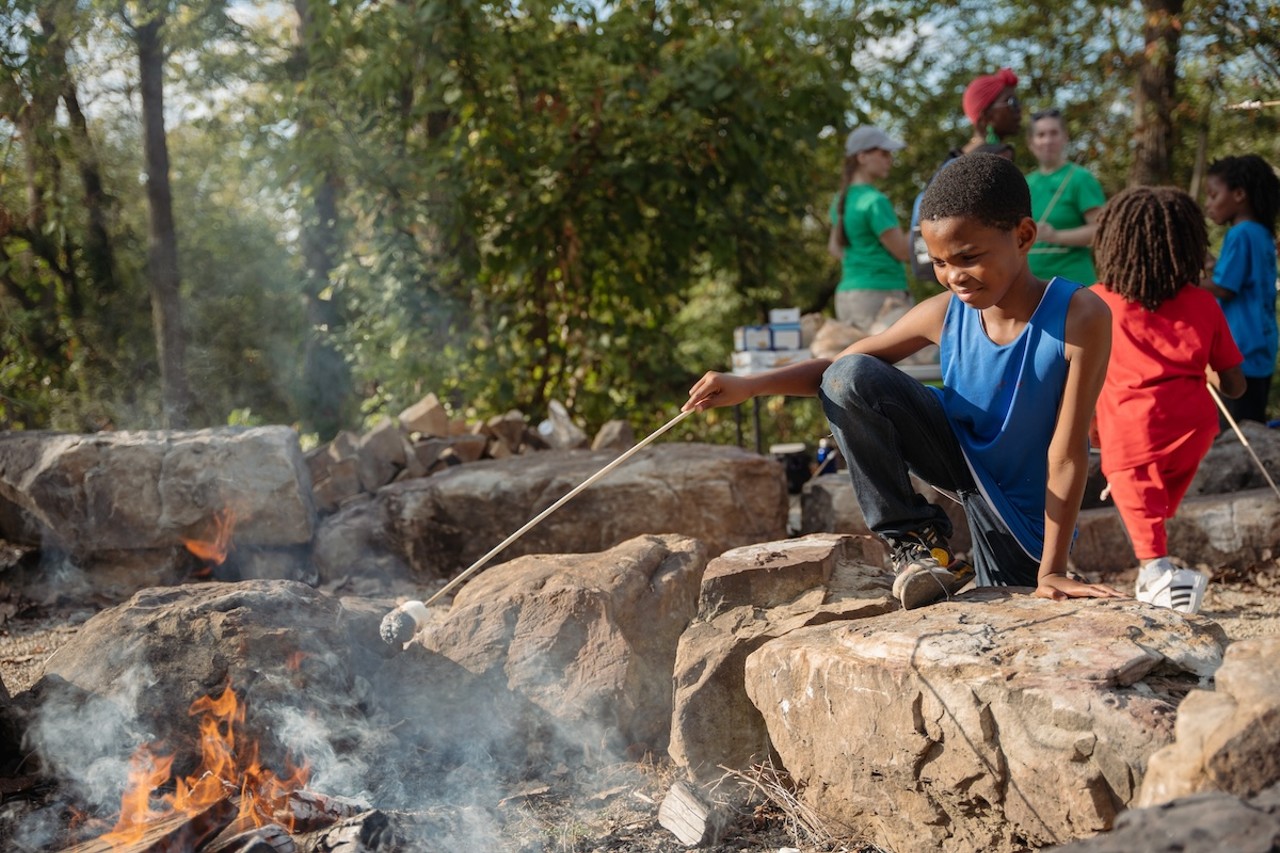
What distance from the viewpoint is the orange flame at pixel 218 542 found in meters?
5.26

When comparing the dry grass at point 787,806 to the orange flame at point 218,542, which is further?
the orange flame at point 218,542

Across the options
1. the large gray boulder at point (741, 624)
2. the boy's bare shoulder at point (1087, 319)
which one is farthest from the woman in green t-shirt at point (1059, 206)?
the large gray boulder at point (741, 624)

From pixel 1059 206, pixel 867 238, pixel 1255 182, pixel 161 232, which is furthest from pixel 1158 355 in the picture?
pixel 161 232

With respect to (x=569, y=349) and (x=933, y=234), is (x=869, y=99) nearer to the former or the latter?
(x=569, y=349)

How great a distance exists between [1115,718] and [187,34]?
8.45 meters

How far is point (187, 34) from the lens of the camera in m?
8.41

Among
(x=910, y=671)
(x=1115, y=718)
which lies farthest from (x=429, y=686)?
(x=1115, y=718)

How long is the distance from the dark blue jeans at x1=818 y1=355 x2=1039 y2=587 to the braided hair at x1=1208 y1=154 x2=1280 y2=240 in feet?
10.8

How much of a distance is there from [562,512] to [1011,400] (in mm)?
2882

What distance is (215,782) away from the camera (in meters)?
2.97

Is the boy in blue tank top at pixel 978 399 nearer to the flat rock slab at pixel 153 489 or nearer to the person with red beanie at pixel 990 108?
the person with red beanie at pixel 990 108

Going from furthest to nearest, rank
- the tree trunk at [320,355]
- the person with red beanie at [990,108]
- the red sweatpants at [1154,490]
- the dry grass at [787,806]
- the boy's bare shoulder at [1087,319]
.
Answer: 1. the tree trunk at [320,355]
2. the person with red beanie at [990,108]
3. the red sweatpants at [1154,490]
4. the boy's bare shoulder at [1087,319]
5. the dry grass at [787,806]

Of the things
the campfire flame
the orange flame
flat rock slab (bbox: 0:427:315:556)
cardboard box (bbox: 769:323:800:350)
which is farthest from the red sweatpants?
the orange flame

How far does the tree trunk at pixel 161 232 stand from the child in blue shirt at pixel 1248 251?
661cm
